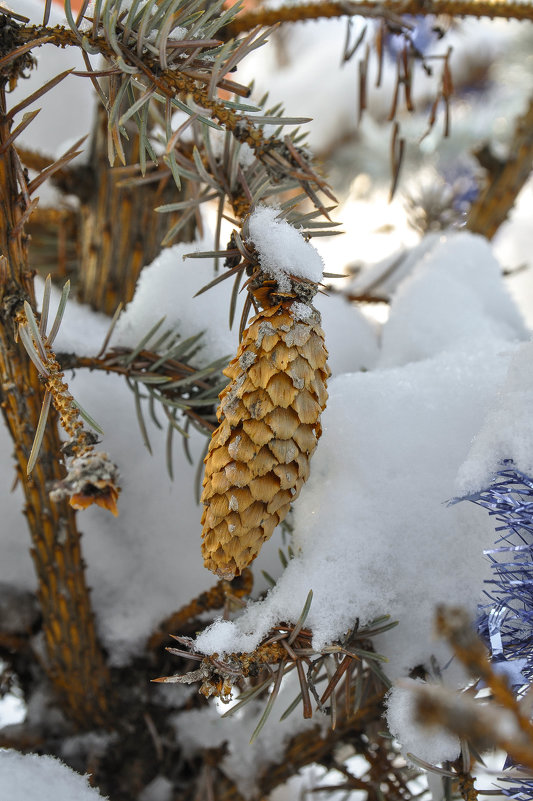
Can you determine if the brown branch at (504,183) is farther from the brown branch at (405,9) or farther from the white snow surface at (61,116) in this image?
the white snow surface at (61,116)

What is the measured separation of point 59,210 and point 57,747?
466 mm

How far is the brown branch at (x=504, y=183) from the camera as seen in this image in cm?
61

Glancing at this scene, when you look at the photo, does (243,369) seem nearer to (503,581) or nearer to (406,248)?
(503,581)

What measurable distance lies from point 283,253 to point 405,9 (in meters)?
0.24

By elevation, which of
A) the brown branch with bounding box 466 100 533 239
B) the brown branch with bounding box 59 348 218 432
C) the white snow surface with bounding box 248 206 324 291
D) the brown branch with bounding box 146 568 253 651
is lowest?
the brown branch with bounding box 146 568 253 651

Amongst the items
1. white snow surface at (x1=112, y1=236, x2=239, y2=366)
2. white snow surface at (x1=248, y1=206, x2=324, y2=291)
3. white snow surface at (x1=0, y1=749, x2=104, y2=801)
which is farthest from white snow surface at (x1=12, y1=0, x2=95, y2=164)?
white snow surface at (x1=0, y1=749, x2=104, y2=801)

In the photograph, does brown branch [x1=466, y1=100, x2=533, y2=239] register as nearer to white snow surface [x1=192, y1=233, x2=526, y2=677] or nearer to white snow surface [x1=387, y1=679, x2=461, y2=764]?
white snow surface [x1=192, y1=233, x2=526, y2=677]

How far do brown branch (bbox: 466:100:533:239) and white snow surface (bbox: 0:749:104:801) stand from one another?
1.89 ft

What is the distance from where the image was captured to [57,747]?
Result: 0.41 metres

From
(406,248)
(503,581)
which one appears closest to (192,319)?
(503,581)

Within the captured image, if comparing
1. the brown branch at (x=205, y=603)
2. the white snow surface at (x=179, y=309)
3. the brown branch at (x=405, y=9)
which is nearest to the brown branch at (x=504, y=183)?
the brown branch at (x=405, y=9)

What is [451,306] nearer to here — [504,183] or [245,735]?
[504,183]

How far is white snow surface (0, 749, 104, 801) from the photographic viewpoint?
280mm

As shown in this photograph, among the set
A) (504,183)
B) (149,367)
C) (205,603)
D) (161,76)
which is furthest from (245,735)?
(504,183)
